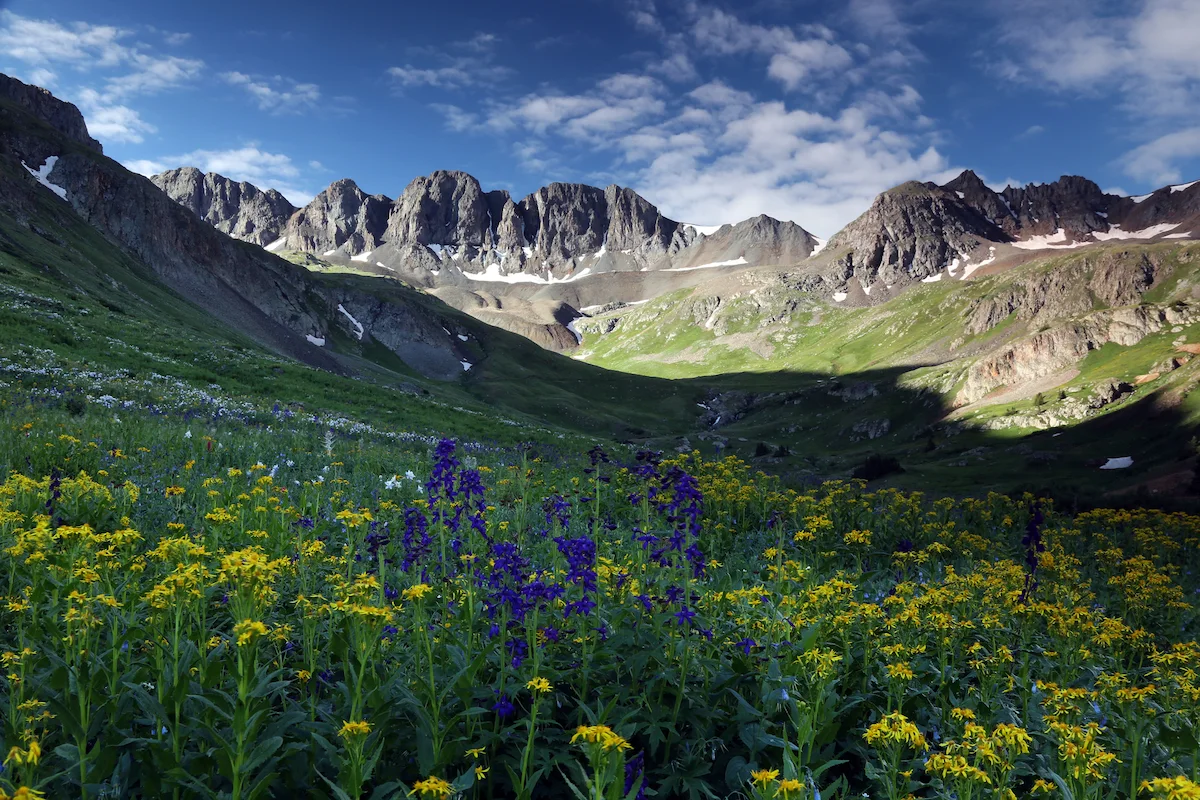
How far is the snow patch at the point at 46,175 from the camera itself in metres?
81.3

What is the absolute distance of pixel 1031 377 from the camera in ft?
330

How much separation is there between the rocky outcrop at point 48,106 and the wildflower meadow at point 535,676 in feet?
699

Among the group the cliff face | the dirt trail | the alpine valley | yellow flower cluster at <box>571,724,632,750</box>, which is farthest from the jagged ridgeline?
the dirt trail

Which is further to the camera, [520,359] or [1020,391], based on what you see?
[520,359]

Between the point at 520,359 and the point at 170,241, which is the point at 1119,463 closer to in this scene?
the point at 520,359

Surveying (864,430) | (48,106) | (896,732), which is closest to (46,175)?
(896,732)

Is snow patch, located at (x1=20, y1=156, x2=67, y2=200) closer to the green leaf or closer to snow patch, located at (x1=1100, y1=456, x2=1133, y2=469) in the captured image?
the green leaf

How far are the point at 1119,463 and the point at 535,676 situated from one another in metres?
63.6

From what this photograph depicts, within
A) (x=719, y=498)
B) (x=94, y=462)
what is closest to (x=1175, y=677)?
(x=719, y=498)

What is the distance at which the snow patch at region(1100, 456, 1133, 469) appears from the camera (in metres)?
49.7

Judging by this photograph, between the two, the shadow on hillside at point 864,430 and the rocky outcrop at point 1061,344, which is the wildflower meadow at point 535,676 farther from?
the rocky outcrop at point 1061,344

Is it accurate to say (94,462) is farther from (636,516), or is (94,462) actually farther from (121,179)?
(121,179)

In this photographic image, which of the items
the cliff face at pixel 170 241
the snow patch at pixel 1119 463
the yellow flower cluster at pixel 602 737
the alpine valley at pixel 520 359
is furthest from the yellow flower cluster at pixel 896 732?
the cliff face at pixel 170 241

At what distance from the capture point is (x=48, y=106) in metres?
178
